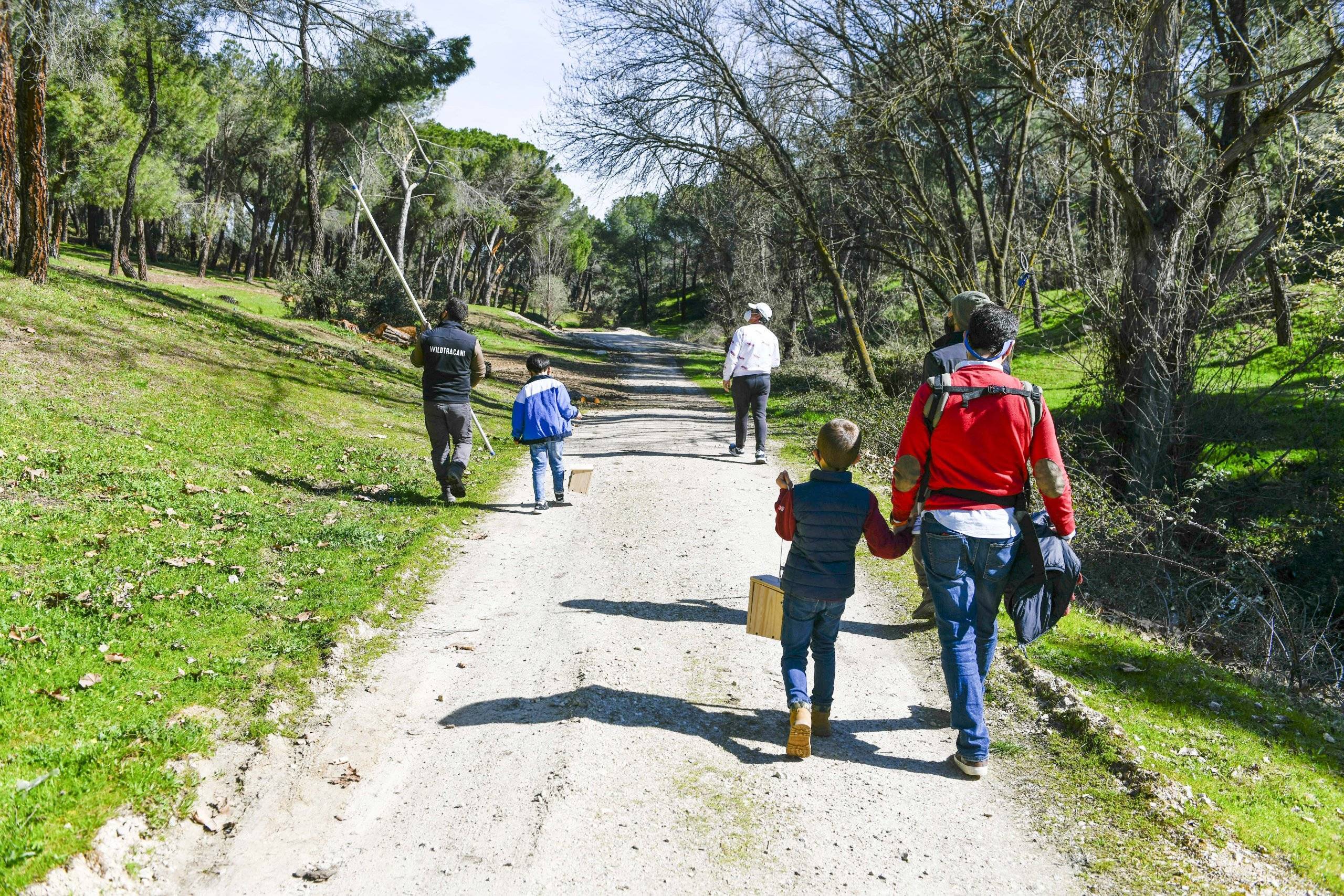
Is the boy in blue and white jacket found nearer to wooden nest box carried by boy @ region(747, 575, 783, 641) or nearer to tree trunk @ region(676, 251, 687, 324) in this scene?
wooden nest box carried by boy @ region(747, 575, 783, 641)

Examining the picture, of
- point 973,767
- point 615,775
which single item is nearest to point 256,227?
point 615,775

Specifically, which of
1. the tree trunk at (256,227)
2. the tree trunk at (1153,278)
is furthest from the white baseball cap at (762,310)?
the tree trunk at (256,227)

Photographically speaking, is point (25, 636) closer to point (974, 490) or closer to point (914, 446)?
point (914, 446)

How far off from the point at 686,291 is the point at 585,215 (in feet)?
56.2

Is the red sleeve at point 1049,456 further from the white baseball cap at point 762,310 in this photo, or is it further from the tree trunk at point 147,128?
the tree trunk at point 147,128

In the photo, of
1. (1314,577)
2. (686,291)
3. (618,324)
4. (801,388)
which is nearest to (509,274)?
(618,324)

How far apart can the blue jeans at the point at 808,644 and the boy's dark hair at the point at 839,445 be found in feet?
2.37

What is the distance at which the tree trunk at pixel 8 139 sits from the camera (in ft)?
42.5

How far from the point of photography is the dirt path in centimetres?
362

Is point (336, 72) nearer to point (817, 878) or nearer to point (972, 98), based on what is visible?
point (972, 98)

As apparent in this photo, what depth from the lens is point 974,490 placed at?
4238 millimetres

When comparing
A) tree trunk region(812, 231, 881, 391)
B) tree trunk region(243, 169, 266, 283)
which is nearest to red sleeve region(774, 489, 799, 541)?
tree trunk region(812, 231, 881, 391)

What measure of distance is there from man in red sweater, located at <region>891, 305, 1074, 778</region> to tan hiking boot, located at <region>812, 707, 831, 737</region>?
68cm

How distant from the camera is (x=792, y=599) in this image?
15.2ft
